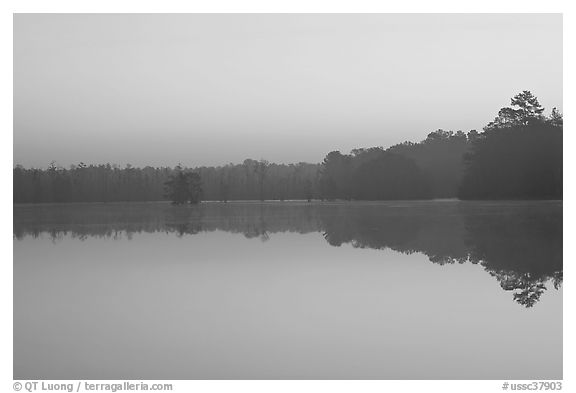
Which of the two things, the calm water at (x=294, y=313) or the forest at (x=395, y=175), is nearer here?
the calm water at (x=294, y=313)

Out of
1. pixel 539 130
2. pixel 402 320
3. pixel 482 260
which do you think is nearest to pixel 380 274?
pixel 482 260

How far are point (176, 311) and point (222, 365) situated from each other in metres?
2.51

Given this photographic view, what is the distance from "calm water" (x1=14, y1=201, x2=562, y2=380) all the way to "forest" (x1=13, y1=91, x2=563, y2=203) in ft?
105

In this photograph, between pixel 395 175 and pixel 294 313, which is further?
pixel 395 175

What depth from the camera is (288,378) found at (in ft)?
21.1

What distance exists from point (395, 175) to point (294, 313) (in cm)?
6987

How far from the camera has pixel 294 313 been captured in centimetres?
884

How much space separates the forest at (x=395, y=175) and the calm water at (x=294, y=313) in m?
31.9

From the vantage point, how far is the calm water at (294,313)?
675 centimetres

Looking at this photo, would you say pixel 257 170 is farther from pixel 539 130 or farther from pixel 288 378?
pixel 288 378

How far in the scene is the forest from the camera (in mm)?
50000

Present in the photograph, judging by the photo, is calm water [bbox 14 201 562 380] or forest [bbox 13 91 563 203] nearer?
calm water [bbox 14 201 562 380]

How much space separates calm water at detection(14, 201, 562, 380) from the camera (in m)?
6.75
